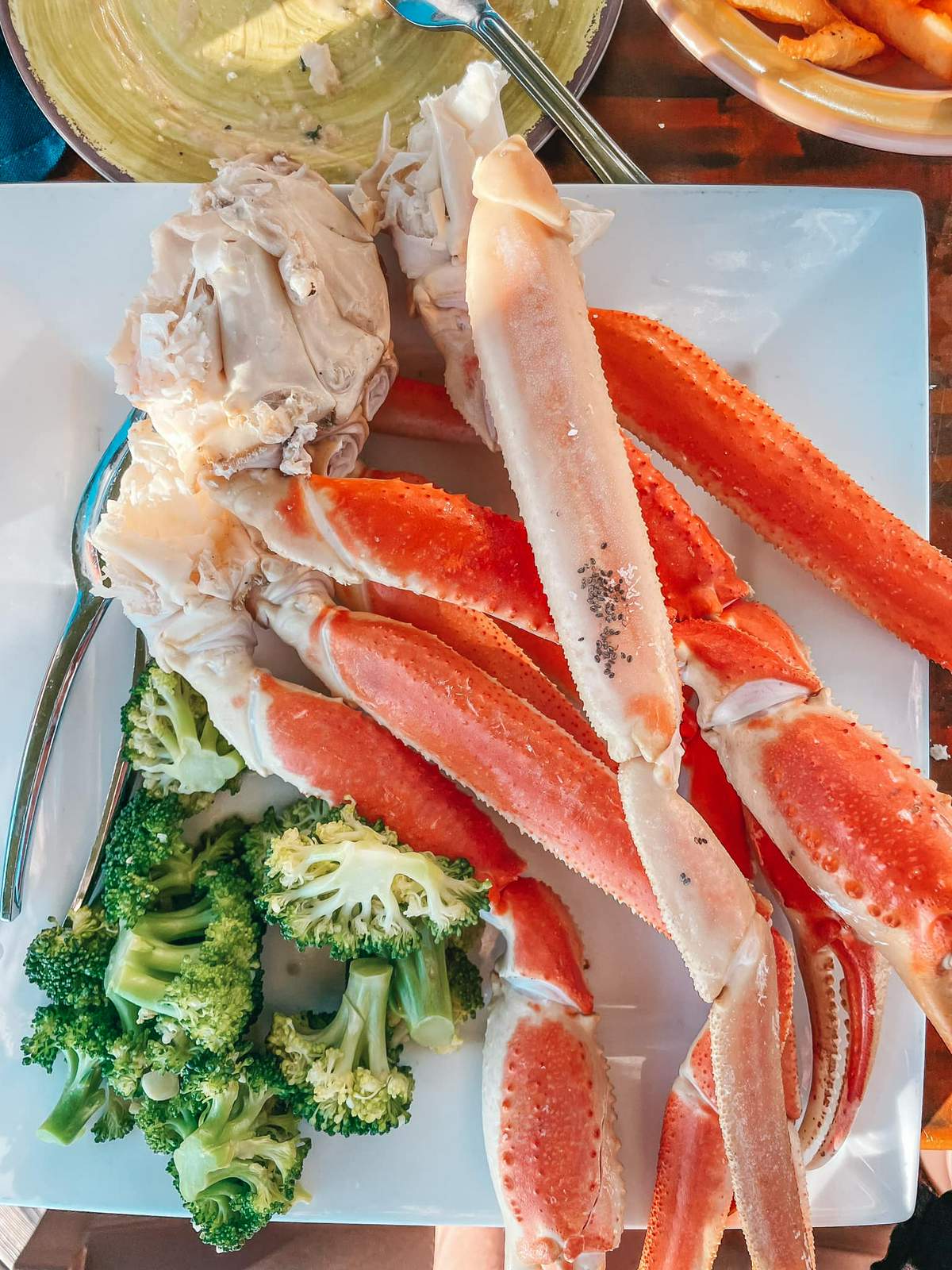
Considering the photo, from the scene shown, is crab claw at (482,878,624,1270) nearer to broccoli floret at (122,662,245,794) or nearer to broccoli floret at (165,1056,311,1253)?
broccoli floret at (165,1056,311,1253)

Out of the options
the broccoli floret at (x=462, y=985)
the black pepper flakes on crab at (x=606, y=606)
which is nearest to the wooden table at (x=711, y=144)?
the broccoli floret at (x=462, y=985)

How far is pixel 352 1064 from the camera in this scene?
1.25 m

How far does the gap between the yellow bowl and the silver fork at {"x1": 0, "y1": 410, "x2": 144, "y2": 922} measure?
0.88 m

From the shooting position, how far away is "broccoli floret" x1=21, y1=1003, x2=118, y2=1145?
1269 mm

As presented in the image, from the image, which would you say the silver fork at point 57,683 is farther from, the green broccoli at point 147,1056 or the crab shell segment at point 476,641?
the crab shell segment at point 476,641

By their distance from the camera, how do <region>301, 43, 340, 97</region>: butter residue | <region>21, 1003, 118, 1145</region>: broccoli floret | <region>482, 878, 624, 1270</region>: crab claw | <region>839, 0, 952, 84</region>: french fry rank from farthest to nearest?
<region>301, 43, 340, 97</region>: butter residue → <region>21, 1003, 118, 1145</region>: broccoli floret → <region>482, 878, 624, 1270</region>: crab claw → <region>839, 0, 952, 84</region>: french fry

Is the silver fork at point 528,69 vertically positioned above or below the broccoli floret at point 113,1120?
above

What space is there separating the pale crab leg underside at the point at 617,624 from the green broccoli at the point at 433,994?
0.45 meters

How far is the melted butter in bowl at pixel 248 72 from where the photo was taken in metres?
1.39

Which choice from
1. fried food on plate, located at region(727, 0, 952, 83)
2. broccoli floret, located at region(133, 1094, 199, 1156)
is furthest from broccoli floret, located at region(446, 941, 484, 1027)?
fried food on plate, located at region(727, 0, 952, 83)

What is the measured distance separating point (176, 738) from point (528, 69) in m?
1.04

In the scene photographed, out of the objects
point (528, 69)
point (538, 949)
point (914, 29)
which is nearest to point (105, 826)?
point (538, 949)

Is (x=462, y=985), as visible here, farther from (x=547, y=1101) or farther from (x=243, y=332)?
(x=243, y=332)

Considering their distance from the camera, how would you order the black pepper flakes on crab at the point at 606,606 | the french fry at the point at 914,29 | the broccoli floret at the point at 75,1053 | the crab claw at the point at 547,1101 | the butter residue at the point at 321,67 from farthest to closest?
the butter residue at the point at 321,67 < the broccoli floret at the point at 75,1053 < the crab claw at the point at 547,1101 < the french fry at the point at 914,29 < the black pepper flakes on crab at the point at 606,606
